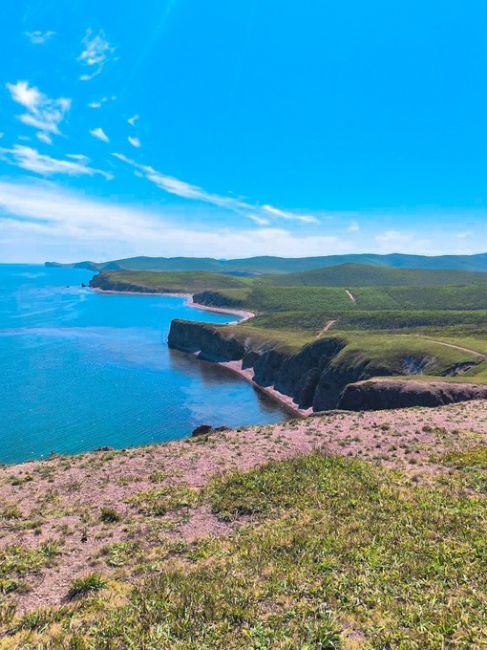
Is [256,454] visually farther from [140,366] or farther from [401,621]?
[140,366]

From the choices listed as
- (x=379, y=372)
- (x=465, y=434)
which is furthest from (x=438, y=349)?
(x=465, y=434)

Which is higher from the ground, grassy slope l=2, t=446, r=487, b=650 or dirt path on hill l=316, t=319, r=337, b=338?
grassy slope l=2, t=446, r=487, b=650

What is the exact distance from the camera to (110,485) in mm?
26297

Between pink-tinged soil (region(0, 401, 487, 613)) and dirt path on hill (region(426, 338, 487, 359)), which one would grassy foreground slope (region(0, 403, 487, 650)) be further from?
dirt path on hill (region(426, 338, 487, 359))

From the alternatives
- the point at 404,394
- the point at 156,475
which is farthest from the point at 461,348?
the point at 156,475

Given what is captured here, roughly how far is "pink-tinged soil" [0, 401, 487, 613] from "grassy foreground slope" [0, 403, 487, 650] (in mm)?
134

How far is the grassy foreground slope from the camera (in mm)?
12414

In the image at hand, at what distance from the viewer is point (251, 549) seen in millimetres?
17469

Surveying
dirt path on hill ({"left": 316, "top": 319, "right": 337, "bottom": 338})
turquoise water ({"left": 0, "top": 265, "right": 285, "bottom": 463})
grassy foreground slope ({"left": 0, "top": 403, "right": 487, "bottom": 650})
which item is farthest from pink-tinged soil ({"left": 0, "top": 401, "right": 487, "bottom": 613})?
dirt path on hill ({"left": 316, "top": 319, "right": 337, "bottom": 338})

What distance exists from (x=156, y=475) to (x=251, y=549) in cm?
1179

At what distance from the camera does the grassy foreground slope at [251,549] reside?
12414 millimetres

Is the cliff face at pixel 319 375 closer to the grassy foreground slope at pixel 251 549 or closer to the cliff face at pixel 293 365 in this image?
the cliff face at pixel 293 365

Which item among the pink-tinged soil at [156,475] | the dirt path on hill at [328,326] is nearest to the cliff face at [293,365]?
the dirt path on hill at [328,326]

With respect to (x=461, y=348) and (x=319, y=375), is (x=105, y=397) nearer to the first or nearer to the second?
(x=319, y=375)
